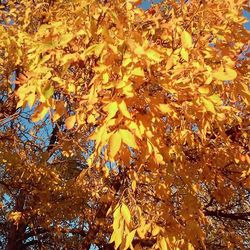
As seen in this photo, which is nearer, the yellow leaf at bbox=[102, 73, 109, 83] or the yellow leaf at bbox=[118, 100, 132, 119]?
the yellow leaf at bbox=[118, 100, 132, 119]

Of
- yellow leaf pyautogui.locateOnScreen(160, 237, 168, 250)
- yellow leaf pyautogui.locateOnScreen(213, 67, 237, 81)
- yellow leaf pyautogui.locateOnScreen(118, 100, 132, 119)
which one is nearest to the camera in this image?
yellow leaf pyautogui.locateOnScreen(118, 100, 132, 119)

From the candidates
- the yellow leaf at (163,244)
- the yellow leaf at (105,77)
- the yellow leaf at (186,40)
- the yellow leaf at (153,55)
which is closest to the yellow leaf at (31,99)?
the yellow leaf at (105,77)

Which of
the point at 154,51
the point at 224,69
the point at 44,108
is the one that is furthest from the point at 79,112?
the point at 224,69

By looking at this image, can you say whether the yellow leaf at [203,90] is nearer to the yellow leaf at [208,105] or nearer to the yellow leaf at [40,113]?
the yellow leaf at [208,105]

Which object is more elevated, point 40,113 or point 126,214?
point 40,113

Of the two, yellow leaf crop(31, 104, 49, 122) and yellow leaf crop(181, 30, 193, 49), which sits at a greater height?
yellow leaf crop(181, 30, 193, 49)

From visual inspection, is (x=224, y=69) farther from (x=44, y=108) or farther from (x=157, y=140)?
(x=44, y=108)

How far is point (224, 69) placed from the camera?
2061 mm

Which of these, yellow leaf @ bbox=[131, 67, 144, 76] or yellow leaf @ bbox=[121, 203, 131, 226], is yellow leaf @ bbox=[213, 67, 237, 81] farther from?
yellow leaf @ bbox=[121, 203, 131, 226]

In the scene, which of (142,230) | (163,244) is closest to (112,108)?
(142,230)

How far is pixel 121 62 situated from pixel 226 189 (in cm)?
291

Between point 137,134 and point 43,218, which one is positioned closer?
point 137,134

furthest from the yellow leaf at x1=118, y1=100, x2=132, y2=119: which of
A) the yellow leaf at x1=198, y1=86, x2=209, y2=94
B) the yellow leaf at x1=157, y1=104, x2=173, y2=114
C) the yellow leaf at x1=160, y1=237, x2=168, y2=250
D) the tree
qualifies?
the yellow leaf at x1=160, y1=237, x2=168, y2=250

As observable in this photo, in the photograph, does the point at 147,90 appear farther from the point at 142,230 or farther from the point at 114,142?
the point at 142,230
